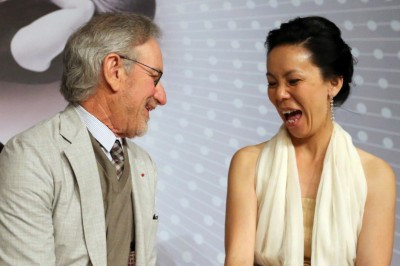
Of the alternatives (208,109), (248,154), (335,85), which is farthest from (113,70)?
(208,109)

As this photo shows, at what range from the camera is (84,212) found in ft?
5.35

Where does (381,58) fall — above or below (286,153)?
above

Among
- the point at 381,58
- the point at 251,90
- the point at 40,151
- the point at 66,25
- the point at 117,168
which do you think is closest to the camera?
the point at 40,151

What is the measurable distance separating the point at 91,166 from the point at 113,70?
0.25 metres

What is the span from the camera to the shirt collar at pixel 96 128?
173 centimetres

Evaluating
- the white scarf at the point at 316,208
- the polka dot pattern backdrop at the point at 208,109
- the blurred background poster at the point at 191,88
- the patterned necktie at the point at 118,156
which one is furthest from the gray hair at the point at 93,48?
the polka dot pattern backdrop at the point at 208,109

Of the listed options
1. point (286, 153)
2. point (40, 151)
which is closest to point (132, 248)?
point (40, 151)

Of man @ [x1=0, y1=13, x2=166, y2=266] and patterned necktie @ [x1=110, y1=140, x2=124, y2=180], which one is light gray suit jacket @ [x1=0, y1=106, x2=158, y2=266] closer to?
man @ [x1=0, y1=13, x2=166, y2=266]

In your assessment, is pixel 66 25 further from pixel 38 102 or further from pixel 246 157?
pixel 246 157

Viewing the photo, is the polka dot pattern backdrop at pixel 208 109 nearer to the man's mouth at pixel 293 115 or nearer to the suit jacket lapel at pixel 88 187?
the man's mouth at pixel 293 115

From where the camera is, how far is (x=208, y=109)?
112 inches

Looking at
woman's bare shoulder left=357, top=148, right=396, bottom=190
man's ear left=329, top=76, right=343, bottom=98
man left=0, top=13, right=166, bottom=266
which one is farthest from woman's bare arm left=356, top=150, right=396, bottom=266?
man left=0, top=13, right=166, bottom=266

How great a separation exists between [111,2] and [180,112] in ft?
1.88

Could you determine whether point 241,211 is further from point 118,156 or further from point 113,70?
point 113,70
